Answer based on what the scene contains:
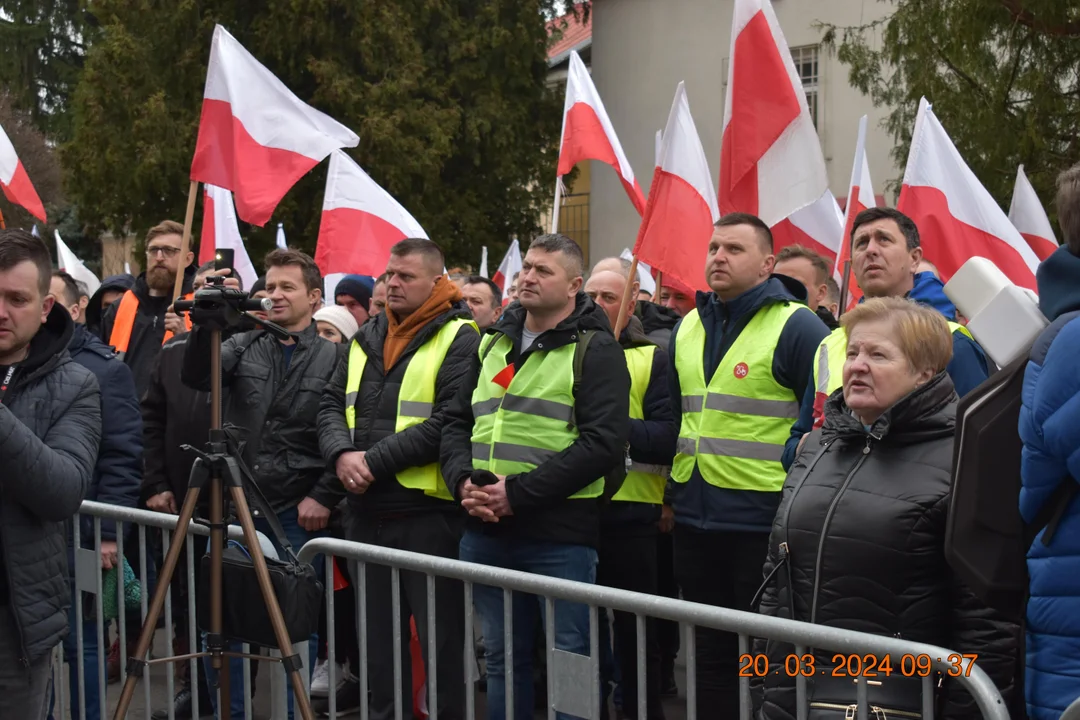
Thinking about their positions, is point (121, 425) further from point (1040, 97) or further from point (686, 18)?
point (686, 18)

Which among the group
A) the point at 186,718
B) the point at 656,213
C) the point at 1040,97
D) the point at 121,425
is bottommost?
the point at 186,718

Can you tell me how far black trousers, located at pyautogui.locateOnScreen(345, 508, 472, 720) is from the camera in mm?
4520

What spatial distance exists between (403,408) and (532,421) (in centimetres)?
80

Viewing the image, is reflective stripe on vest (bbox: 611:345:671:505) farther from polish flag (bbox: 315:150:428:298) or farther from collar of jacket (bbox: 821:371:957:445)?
polish flag (bbox: 315:150:428:298)

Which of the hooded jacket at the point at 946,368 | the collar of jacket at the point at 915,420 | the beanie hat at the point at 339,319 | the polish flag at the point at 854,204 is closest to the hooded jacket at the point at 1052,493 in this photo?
the collar of jacket at the point at 915,420

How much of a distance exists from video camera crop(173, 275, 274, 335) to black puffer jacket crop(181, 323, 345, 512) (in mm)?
1327

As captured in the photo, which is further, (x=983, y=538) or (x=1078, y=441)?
(x=983, y=538)

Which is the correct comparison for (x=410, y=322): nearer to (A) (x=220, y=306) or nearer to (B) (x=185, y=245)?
(A) (x=220, y=306)

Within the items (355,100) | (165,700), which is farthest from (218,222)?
(355,100)

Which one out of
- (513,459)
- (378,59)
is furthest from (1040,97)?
(378,59)

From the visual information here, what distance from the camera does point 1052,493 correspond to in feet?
9.88

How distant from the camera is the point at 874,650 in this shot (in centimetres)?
278

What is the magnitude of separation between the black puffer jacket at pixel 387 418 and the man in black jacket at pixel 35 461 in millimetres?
1530

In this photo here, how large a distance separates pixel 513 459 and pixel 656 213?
2292 mm
